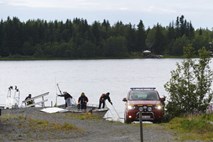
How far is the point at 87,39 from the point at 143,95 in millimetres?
146562

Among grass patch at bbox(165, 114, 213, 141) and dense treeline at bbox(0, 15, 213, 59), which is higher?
dense treeline at bbox(0, 15, 213, 59)

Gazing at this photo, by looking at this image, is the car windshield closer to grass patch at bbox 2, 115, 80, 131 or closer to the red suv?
the red suv

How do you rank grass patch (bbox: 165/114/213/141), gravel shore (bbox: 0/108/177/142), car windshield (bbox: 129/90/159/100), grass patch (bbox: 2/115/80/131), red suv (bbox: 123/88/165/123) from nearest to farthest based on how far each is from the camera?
grass patch (bbox: 165/114/213/141)
gravel shore (bbox: 0/108/177/142)
grass patch (bbox: 2/115/80/131)
red suv (bbox: 123/88/165/123)
car windshield (bbox: 129/90/159/100)

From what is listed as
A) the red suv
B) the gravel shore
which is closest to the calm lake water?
the red suv

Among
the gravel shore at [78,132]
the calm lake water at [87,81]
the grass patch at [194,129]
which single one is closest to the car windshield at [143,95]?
the gravel shore at [78,132]

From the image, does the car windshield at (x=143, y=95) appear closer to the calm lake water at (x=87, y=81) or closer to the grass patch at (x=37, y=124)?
the grass patch at (x=37, y=124)

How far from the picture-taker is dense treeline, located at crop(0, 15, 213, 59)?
165 meters

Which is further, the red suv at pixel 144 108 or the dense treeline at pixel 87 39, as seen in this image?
the dense treeline at pixel 87 39

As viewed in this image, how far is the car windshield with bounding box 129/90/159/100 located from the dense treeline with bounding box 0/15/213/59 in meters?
132

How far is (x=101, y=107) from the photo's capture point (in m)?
31.7

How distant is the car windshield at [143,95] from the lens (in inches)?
912

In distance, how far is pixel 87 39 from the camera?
555 feet

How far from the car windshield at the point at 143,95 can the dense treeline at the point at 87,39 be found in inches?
5213

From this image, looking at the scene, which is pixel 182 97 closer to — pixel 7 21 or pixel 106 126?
pixel 106 126
